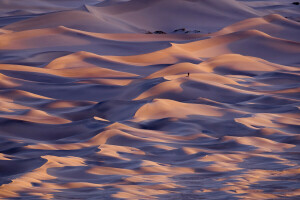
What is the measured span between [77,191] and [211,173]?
799mm

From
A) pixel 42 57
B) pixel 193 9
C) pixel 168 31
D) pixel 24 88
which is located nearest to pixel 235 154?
pixel 24 88

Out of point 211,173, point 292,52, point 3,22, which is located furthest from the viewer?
point 3,22

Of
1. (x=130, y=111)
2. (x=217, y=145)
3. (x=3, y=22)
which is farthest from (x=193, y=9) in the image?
(x=217, y=145)

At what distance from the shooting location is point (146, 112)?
5.10 meters

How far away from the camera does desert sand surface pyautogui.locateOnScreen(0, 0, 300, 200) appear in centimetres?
323

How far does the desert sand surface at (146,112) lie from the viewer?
3227 millimetres

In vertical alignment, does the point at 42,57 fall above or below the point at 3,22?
below

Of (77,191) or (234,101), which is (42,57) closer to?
(234,101)

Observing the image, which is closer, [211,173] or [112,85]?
[211,173]

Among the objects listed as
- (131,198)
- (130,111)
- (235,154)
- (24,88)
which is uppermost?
(24,88)

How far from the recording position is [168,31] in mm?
11523

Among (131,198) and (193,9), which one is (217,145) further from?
(193,9)

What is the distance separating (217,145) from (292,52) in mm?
5285

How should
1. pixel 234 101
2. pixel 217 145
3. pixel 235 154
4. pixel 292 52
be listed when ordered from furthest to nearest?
pixel 292 52, pixel 234 101, pixel 217 145, pixel 235 154
